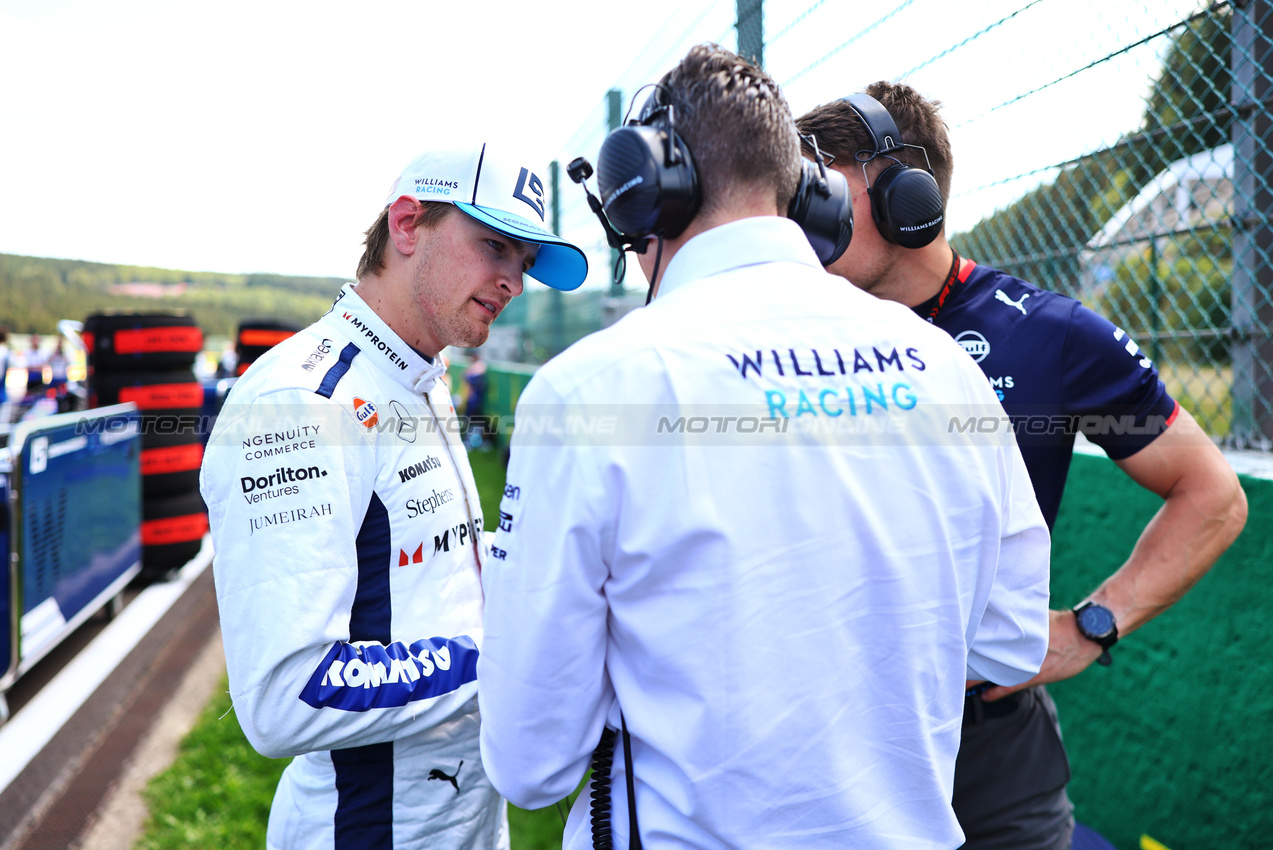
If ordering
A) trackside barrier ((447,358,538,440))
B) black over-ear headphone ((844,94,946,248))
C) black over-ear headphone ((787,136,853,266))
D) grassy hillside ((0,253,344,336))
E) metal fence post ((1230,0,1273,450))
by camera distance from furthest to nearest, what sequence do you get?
grassy hillside ((0,253,344,336))
trackside barrier ((447,358,538,440))
metal fence post ((1230,0,1273,450))
black over-ear headphone ((844,94,946,248))
black over-ear headphone ((787,136,853,266))

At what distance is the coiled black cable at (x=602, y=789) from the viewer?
96 cm

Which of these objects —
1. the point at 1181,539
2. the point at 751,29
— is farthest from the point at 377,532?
the point at 751,29

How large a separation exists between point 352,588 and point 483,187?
837mm

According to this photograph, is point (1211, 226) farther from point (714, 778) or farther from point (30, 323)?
point (30, 323)

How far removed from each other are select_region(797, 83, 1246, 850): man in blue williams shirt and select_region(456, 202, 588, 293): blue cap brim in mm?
674

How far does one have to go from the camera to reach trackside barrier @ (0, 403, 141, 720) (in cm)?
362

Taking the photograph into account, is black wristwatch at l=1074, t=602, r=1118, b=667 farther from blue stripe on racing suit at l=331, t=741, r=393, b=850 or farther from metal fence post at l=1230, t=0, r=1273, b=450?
blue stripe on racing suit at l=331, t=741, r=393, b=850

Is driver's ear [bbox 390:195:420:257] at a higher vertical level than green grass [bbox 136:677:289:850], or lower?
higher

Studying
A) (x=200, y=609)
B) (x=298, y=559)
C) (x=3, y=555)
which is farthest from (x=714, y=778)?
(x=200, y=609)

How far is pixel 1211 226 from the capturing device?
79.1 inches

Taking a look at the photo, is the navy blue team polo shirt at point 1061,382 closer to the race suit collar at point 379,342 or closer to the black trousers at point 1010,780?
the black trousers at point 1010,780

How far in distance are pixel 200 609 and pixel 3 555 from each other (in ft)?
6.70

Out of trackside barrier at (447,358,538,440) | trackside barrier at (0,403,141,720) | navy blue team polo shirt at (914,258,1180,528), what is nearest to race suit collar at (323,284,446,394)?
navy blue team polo shirt at (914,258,1180,528)

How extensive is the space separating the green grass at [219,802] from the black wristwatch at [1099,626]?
198 centimetres
